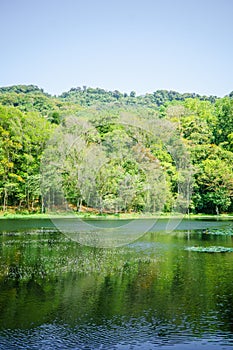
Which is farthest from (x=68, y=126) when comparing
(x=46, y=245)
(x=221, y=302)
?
(x=221, y=302)

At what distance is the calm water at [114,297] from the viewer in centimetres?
912

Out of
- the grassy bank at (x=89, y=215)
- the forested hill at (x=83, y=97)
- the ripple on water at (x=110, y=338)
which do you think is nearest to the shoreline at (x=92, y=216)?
the grassy bank at (x=89, y=215)

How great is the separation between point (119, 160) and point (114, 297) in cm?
2073

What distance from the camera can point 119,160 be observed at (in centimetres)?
3262

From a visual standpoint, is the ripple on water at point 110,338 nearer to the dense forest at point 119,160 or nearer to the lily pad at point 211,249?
the lily pad at point 211,249

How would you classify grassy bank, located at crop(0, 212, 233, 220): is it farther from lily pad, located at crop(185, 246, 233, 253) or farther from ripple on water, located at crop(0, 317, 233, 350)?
ripple on water, located at crop(0, 317, 233, 350)

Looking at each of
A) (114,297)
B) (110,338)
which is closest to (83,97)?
(114,297)

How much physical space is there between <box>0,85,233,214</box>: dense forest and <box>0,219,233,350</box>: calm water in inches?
487

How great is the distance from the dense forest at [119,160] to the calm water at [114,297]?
40.6 feet

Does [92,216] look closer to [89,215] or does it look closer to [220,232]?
[89,215]

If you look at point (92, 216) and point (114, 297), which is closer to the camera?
point (114, 297)

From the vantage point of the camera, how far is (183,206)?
1838 inches

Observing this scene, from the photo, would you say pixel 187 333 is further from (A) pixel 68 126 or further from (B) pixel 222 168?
(B) pixel 222 168

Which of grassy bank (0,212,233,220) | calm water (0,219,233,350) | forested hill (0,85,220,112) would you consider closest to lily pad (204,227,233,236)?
calm water (0,219,233,350)
